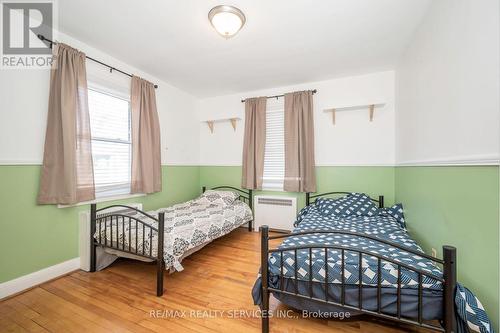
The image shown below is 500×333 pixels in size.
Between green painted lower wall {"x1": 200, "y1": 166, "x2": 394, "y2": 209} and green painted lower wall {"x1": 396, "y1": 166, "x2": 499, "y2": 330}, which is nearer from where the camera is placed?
green painted lower wall {"x1": 396, "y1": 166, "x2": 499, "y2": 330}

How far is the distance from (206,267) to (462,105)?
2625mm

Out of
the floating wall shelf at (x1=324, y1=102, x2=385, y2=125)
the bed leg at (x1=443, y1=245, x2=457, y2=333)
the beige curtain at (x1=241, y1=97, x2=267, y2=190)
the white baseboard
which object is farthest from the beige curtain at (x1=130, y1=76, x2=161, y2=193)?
the bed leg at (x1=443, y1=245, x2=457, y2=333)

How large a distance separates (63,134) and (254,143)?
2.54 m

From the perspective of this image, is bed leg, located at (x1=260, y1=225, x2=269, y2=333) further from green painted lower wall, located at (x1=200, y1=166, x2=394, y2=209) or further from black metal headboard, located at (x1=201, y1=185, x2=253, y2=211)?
black metal headboard, located at (x1=201, y1=185, x2=253, y2=211)

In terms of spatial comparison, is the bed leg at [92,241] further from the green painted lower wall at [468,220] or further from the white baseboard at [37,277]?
the green painted lower wall at [468,220]

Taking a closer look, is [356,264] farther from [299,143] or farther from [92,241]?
[92,241]

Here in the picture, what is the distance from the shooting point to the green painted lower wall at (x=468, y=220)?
108cm

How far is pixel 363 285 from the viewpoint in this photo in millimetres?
1282

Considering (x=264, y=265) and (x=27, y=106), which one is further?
(x=27, y=106)

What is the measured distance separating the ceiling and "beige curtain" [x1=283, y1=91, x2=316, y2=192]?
0.40 metres

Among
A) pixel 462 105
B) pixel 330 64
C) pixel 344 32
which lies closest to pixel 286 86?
pixel 330 64

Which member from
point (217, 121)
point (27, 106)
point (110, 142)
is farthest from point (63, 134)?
point (217, 121)

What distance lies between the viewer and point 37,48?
202 centimetres

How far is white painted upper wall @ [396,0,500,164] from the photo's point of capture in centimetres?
110
